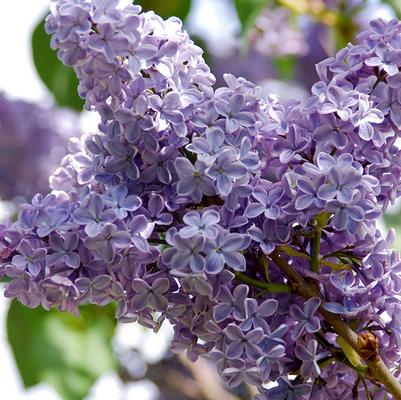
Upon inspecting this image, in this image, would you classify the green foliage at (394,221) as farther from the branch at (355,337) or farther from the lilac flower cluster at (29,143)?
the lilac flower cluster at (29,143)

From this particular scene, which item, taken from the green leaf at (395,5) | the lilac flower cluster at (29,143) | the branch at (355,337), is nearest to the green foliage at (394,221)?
the green leaf at (395,5)

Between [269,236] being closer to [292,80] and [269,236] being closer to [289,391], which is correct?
[289,391]

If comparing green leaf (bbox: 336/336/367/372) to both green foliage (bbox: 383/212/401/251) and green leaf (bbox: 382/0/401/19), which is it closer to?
green foliage (bbox: 383/212/401/251)

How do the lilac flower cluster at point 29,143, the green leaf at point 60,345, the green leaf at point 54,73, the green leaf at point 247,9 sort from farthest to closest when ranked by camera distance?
the lilac flower cluster at point 29,143 < the green leaf at point 54,73 < the green leaf at point 60,345 < the green leaf at point 247,9

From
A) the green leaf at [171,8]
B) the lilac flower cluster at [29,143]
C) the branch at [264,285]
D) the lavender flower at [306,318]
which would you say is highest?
the branch at [264,285]

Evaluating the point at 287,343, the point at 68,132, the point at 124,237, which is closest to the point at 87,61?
the point at 124,237

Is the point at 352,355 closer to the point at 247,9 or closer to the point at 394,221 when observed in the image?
the point at 394,221

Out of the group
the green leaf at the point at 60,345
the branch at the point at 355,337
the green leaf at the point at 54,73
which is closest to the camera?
the branch at the point at 355,337
